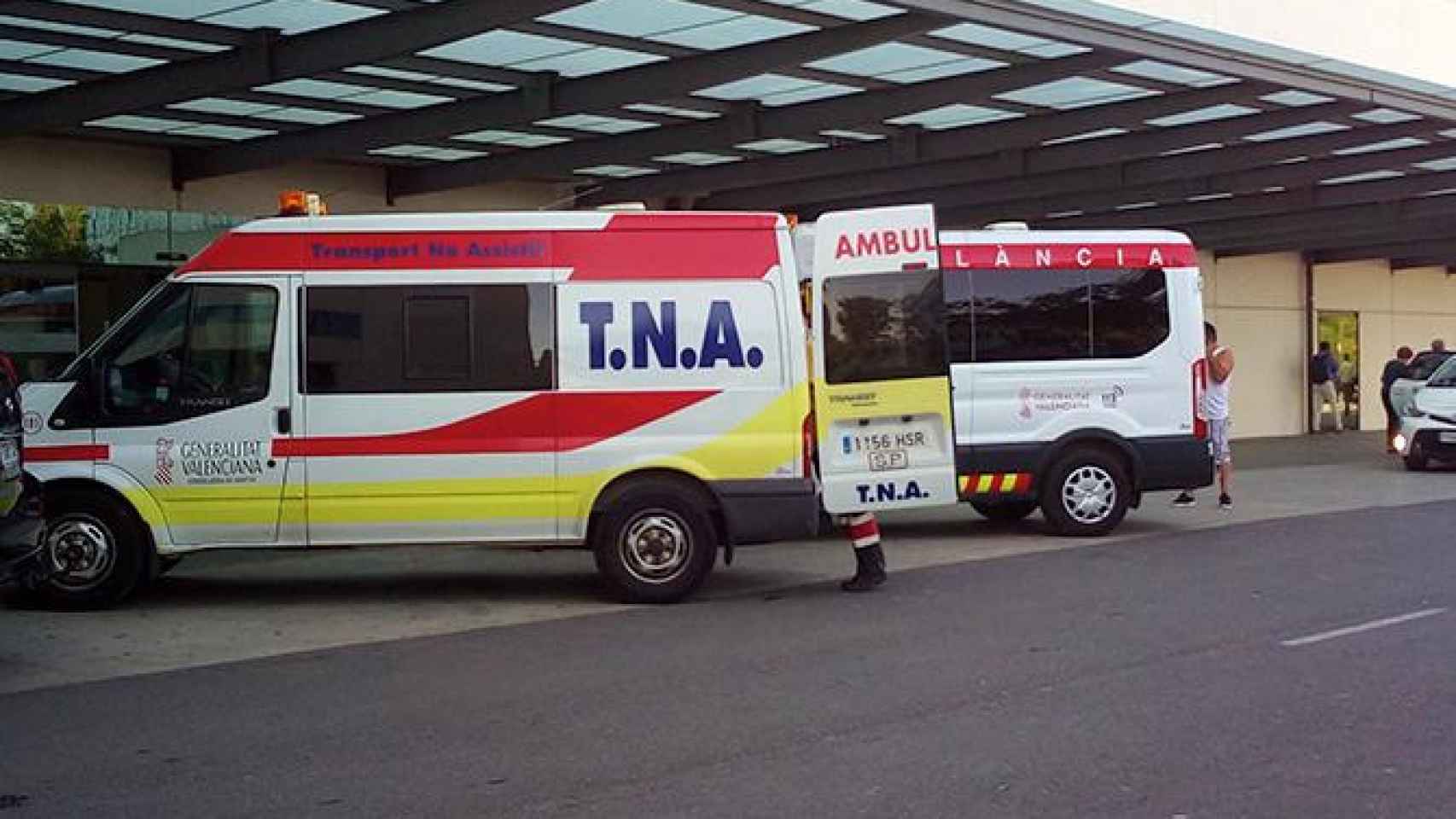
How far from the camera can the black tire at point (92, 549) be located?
976 centimetres

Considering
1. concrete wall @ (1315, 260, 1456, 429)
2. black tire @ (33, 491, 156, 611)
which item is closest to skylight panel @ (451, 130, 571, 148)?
black tire @ (33, 491, 156, 611)

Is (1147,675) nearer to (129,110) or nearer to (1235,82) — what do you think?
(1235,82)

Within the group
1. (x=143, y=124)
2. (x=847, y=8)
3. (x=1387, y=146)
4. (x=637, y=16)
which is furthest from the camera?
(x=1387, y=146)

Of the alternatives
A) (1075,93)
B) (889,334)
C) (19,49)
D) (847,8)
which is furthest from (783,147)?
(889,334)

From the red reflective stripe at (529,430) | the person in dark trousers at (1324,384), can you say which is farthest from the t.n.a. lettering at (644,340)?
the person in dark trousers at (1324,384)

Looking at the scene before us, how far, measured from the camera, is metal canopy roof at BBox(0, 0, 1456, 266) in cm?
1227

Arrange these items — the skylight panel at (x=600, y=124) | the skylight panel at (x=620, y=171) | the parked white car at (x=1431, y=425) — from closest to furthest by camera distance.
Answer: the skylight panel at (x=600, y=124), the skylight panel at (x=620, y=171), the parked white car at (x=1431, y=425)

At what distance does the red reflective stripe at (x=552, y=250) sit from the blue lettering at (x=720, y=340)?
0.23m

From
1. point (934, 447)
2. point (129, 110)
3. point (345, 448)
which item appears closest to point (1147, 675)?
point (934, 447)

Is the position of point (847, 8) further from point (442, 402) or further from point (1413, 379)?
point (1413, 379)

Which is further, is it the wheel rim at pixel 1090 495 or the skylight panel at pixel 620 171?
the skylight panel at pixel 620 171

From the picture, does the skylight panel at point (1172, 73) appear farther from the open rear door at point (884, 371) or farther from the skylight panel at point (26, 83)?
the skylight panel at point (26, 83)

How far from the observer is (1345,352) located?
3281cm

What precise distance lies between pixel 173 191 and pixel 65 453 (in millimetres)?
8850
